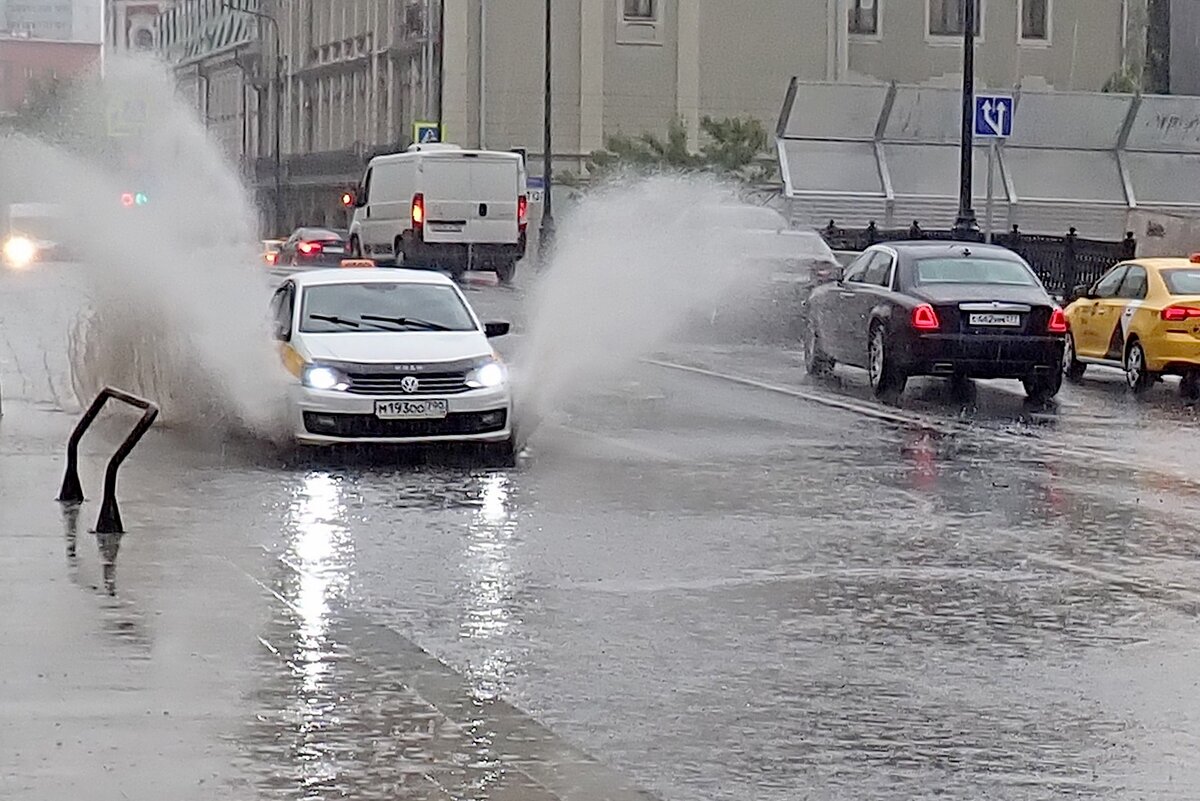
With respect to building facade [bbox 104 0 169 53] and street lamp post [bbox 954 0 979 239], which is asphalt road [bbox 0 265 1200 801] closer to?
street lamp post [bbox 954 0 979 239]

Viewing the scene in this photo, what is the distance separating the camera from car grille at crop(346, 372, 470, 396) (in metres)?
16.5

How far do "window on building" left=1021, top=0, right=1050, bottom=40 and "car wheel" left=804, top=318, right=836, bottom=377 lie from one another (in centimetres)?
5362

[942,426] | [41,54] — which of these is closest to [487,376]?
[942,426]

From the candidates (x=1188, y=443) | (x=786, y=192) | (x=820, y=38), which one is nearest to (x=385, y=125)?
(x=820, y=38)

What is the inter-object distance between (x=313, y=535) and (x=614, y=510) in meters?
2.11

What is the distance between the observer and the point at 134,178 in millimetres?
26547

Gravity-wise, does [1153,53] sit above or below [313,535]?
above

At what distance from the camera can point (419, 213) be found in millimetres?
46250

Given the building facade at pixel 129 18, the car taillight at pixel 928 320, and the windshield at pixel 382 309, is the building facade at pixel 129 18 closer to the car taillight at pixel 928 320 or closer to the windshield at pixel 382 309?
the car taillight at pixel 928 320

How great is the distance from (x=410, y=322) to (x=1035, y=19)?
6284 cm

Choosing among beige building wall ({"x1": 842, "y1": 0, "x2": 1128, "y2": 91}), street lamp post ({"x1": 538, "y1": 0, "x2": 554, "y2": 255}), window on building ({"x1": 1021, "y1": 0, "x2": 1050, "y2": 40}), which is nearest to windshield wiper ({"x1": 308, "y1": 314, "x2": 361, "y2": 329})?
street lamp post ({"x1": 538, "y1": 0, "x2": 554, "y2": 255})

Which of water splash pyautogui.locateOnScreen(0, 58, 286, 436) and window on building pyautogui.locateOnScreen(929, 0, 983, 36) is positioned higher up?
window on building pyautogui.locateOnScreen(929, 0, 983, 36)

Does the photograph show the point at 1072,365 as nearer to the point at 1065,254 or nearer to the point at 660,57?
the point at 1065,254

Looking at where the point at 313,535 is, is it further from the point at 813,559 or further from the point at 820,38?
the point at 820,38
